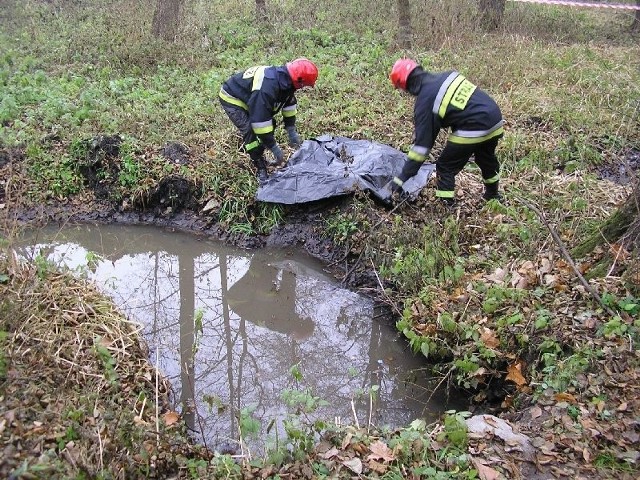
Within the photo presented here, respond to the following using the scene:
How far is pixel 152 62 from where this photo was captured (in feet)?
34.4

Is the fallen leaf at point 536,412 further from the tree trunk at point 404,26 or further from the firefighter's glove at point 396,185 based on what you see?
the tree trunk at point 404,26

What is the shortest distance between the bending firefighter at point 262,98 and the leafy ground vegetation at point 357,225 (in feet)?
2.15

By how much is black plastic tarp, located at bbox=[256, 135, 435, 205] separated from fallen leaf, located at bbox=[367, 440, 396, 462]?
352cm

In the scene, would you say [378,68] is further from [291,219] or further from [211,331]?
[211,331]

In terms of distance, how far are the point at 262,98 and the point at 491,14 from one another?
813 cm

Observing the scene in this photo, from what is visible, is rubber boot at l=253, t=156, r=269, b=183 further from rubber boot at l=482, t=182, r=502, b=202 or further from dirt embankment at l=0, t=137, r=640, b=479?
rubber boot at l=482, t=182, r=502, b=202

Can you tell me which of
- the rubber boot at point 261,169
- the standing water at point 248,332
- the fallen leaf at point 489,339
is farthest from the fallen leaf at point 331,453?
the rubber boot at point 261,169

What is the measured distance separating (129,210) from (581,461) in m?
6.25

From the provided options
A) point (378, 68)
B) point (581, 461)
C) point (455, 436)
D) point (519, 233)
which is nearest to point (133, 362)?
point (455, 436)

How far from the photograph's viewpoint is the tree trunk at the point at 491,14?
12016 millimetres

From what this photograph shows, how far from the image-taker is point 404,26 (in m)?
11.2

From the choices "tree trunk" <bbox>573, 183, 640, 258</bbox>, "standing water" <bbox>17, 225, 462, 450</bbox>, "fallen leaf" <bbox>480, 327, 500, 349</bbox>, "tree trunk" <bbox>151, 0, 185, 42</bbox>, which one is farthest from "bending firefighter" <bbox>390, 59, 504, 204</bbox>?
"tree trunk" <bbox>151, 0, 185, 42</bbox>

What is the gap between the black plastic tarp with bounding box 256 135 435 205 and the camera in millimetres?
6445

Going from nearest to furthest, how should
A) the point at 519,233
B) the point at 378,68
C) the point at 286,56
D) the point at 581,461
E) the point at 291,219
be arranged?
the point at 581,461 → the point at 519,233 → the point at 291,219 → the point at 378,68 → the point at 286,56
